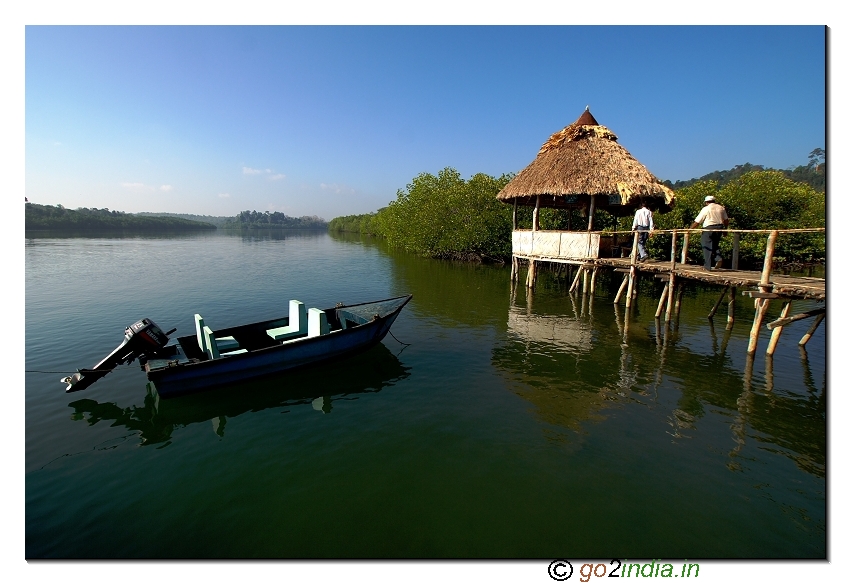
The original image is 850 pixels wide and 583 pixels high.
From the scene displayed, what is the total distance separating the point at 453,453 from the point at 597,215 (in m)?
25.0

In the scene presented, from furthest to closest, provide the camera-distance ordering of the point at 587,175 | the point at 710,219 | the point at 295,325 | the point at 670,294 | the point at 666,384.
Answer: the point at 587,175 < the point at 670,294 < the point at 710,219 < the point at 295,325 < the point at 666,384

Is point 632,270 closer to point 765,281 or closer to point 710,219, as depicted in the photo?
point 710,219

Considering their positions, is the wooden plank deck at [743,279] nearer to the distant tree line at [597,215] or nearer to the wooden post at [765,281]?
the wooden post at [765,281]

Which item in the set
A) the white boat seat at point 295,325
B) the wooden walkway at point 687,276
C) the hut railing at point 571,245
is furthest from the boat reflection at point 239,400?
the hut railing at point 571,245

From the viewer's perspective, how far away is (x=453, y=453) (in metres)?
6.84

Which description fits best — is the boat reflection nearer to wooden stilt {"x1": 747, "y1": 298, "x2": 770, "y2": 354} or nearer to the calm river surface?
the calm river surface

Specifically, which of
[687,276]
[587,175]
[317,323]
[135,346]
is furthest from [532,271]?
[135,346]

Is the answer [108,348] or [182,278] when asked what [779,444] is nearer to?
[108,348]

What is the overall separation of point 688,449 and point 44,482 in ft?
33.6

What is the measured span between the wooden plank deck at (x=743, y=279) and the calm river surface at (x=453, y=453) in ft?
6.45

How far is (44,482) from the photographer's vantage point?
6184 mm

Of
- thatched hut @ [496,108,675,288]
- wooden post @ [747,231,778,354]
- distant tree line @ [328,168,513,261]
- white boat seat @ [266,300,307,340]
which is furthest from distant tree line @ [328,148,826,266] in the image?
white boat seat @ [266,300,307,340]

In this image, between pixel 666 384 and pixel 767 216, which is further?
pixel 767 216
